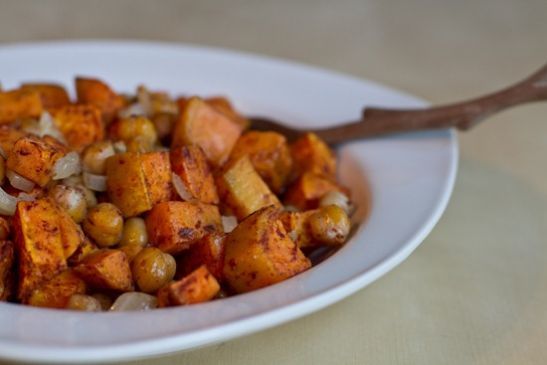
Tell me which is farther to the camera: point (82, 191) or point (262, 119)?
point (262, 119)

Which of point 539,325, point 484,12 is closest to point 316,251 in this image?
point 539,325

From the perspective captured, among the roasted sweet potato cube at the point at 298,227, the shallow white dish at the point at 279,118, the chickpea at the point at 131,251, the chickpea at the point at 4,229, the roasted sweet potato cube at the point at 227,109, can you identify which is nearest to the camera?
the shallow white dish at the point at 279,118

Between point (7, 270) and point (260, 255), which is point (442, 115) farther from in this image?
point (7, 270)

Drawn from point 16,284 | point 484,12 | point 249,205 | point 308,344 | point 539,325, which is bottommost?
point 484,12

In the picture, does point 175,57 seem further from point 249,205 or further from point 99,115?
point 249,205

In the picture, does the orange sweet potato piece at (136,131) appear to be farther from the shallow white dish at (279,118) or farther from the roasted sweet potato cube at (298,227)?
the shallow white dish at (279,118)

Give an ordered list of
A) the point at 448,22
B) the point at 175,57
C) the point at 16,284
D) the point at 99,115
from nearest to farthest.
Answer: the point at 16,284
the point at 99,115
the point at 175,57
the point at 448,22

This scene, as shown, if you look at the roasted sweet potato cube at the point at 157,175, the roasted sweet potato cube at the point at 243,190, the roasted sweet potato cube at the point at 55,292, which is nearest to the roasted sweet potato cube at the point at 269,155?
the roasted sweet potato cube at the point at 243,190
